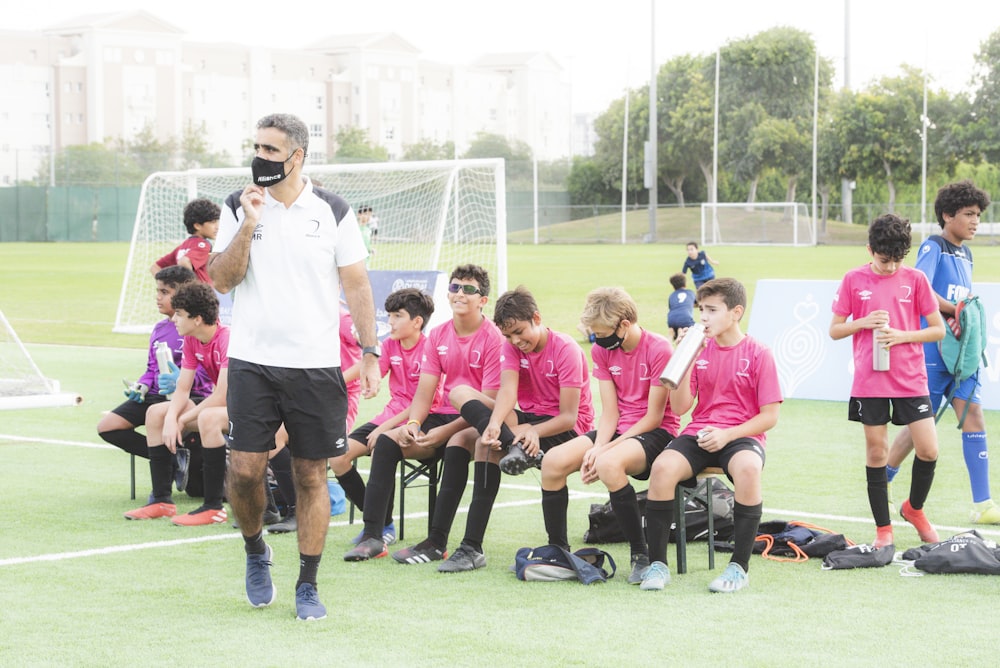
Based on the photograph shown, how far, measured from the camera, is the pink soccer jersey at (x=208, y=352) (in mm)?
7379

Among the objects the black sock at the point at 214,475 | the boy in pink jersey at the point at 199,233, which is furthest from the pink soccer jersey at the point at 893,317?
the boy in pink jersey at the point at 199,233

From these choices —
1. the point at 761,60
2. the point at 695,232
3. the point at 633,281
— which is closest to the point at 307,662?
the point at 633,281

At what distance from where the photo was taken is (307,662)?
4574mm

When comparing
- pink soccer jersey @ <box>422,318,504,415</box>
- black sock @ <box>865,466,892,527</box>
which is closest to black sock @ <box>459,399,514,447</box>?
pink soccer jersey @ <box>422,318,504,415</box>

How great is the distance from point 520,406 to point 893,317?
1891mm

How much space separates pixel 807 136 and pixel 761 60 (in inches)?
302

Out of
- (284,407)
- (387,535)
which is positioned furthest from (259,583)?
(387,535)

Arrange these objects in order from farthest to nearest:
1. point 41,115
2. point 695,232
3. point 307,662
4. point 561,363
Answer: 1. point 41,115
2. point 695,232
3. point 561,363
4. point 307,662

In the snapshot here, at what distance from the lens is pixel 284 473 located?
23.1ft

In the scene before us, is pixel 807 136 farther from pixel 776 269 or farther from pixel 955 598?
pixel 955 598

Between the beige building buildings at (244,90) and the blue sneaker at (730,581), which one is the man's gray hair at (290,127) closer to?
the blue sneaker at (730,581)

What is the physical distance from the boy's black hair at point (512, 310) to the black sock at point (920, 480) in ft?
6.82

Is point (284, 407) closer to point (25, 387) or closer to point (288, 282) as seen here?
point (288, 282)

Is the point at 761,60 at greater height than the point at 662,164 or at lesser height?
greater
